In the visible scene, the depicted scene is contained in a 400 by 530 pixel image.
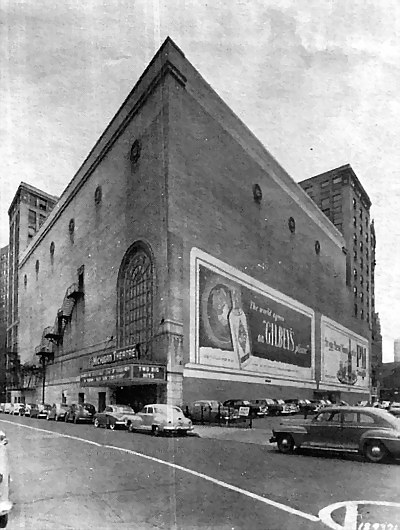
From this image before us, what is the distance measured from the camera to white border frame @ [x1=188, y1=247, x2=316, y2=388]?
1605 centimetres

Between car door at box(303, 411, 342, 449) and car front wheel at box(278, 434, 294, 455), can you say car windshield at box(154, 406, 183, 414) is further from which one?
car door at box(303, 411, 342, 449)

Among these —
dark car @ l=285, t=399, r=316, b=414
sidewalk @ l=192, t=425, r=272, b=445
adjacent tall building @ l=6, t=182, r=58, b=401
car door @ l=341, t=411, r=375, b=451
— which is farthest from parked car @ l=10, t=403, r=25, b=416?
car door @ l=341, t=411, r=375, b=451

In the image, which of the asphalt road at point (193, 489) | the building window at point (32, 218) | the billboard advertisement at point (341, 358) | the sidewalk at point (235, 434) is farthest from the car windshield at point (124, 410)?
the building window at point (32, 218)

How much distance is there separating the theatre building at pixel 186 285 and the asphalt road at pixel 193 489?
17.8 ft

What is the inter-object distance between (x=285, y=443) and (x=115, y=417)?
6.35 metres

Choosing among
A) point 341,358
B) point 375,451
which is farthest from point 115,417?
point 375,451

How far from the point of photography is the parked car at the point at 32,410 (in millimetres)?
16641

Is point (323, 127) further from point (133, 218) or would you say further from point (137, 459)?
point (133, 218)

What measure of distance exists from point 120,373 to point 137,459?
6.20 m

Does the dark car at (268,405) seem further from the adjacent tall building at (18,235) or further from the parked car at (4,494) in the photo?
the parked car at (4,494)

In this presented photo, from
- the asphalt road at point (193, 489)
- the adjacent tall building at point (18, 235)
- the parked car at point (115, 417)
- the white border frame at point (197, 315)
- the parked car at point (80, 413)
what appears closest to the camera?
the asphalt road at point (193, 489)

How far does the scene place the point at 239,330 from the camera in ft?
51.9

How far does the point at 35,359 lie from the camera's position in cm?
1630

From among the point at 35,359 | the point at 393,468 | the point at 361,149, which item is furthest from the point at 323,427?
the point at 35,359
